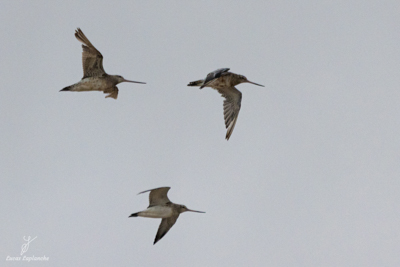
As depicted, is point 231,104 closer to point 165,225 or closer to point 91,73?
point 165,225

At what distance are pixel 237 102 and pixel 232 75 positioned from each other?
1064 mm

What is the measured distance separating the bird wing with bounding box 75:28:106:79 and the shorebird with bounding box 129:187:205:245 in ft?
12.8

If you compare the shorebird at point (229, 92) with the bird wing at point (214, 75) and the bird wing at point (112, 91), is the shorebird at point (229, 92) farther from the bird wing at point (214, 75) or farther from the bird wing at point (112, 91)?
the bird wing at point (112, 91)

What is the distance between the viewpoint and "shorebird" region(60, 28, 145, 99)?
19.8 metres

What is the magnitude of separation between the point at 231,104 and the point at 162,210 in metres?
4.44

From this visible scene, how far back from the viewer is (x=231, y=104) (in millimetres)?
22297

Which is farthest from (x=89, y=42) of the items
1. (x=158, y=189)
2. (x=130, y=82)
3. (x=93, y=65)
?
(x=158, y=189)

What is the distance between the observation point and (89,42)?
19719 millimetres

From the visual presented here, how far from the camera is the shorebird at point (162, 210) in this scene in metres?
19.5

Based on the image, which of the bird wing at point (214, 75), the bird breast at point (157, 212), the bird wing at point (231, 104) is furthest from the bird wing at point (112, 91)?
the bird breast at point (157, 212)

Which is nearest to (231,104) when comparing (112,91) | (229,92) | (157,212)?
(229,92)

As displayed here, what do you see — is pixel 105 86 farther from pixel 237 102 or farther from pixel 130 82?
pixel 237 102

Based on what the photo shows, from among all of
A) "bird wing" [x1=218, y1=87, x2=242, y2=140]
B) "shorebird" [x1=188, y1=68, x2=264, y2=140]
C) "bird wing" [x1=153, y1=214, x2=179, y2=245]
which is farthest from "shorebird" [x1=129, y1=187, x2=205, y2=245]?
Result: "bird wing" [x1=218, y1=87, x2=242, y2=140]

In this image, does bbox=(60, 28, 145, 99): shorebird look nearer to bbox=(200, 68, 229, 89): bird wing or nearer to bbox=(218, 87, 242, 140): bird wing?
bbox=(200, 68, 229, 89): bird wing
